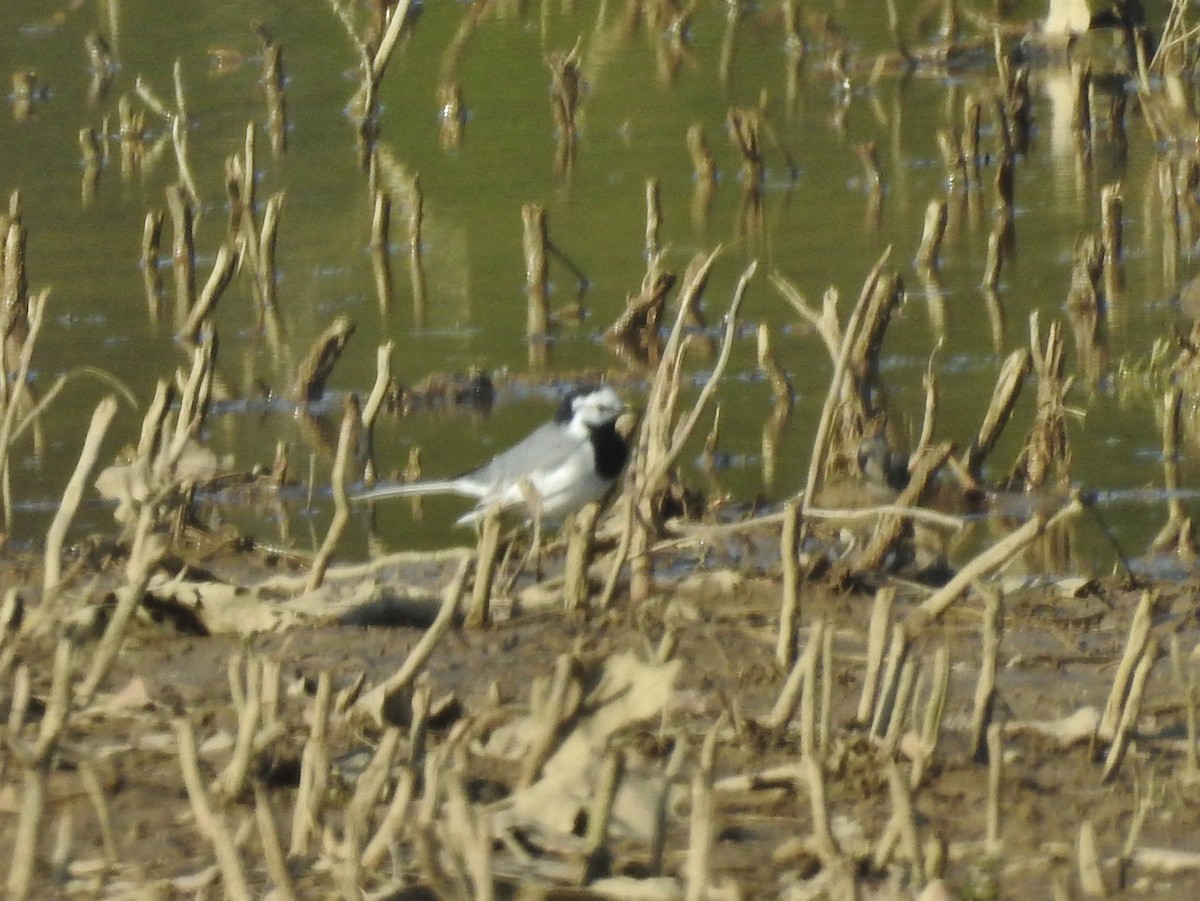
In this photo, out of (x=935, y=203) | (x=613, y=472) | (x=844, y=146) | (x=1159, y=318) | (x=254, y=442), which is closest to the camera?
(x=613, y=472)

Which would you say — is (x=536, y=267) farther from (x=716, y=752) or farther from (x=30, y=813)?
(x=30, y=813)

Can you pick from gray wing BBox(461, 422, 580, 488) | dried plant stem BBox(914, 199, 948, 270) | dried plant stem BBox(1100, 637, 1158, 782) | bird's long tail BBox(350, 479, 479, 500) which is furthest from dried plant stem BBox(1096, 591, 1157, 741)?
dried plant stem BBox(914, 199, 948, 270)

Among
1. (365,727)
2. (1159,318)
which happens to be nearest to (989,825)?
(365,727)

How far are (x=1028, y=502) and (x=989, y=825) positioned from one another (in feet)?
11.8

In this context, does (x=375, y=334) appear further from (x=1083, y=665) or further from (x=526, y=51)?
→ (x=526, y=51)

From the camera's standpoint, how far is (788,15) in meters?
18.6

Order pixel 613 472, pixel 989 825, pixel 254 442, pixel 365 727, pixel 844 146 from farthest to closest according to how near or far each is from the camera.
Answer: pixel 844 146, pixel 254 442, pixel 613 472, pixel 365 727, pixel 989 825

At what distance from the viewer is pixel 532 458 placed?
23.3 feet

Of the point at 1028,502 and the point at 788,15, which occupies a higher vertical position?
the point at 788,15

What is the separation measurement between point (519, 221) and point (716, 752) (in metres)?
8.98

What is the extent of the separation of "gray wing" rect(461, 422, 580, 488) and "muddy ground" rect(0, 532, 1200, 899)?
1.30 m

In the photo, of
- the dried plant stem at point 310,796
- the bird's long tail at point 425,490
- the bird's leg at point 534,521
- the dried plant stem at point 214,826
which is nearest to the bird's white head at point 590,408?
the bird's long tail at point 425,490

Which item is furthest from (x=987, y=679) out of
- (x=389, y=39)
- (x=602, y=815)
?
(x=389, y=39)

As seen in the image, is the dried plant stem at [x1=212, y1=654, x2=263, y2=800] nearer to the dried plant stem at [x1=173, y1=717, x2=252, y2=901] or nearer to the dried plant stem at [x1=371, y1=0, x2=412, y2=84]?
the dried plant stem at [x1=173, y1=717, x2=252, y2=901]
